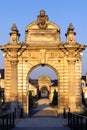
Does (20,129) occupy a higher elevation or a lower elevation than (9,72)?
lower

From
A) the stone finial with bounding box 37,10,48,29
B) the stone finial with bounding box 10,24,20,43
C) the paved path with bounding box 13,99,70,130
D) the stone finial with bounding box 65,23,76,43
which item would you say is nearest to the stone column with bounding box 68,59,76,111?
the stone finial with bounding box 65,23,76,43

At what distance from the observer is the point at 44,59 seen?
28.9m

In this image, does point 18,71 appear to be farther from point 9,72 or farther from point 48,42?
point 48,42

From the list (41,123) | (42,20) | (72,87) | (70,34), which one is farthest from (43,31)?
(41,123)

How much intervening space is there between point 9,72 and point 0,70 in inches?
1528

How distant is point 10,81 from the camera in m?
28.9

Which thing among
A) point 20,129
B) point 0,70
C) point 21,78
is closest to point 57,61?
point 21,78

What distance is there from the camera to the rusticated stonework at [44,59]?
93.8ft

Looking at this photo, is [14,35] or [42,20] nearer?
[14,35]

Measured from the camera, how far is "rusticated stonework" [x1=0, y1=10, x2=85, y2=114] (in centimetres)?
2859

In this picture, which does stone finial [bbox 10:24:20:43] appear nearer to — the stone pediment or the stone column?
the stone pediment

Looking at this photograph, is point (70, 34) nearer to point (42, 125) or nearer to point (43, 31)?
point (43, 31)

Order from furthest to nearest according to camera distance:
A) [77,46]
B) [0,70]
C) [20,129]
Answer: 1. [0,70]
2. [77,46]
3. [20,129]

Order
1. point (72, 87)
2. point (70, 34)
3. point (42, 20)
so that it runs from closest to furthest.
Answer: point (72, 87), point (70, 34), point (42, 20)
